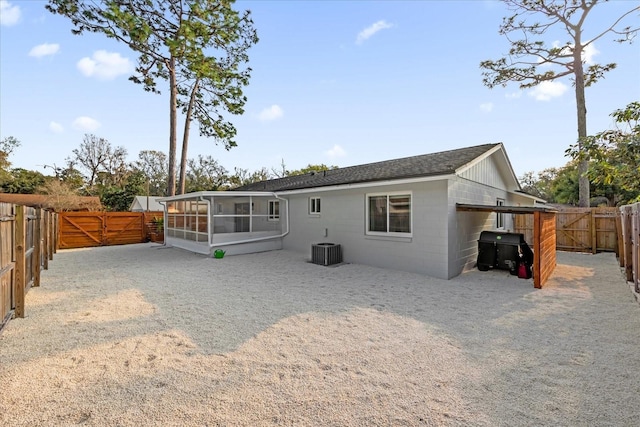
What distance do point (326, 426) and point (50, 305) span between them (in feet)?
18.4

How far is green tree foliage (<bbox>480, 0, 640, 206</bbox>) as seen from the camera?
14070 mm

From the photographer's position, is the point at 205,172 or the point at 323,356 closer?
the point at 323,356

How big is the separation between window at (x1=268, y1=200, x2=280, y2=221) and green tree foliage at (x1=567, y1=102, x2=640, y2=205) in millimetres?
9660

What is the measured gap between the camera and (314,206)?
1090 cm

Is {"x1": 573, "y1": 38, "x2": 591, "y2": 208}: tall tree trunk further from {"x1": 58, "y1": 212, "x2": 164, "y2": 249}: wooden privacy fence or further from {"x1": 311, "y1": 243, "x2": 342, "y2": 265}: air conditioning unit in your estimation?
{"x1": 58, "y1": 212, "x2": 164, "y2": 249}: wooden privacy fence

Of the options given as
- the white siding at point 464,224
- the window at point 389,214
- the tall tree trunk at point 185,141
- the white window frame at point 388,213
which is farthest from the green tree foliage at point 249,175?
the white siding at point 464,224

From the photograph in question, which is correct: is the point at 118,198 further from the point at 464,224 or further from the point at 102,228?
the point at 464,224

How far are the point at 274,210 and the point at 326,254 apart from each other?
4.36 metres

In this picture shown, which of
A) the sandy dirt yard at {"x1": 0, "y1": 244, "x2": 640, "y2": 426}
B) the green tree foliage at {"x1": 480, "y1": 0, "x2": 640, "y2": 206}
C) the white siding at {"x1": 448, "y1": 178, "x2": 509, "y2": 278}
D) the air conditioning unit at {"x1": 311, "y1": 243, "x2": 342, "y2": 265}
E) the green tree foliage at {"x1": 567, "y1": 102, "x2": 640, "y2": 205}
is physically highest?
Result: the green tree foliage at {"x1": 480, "y1": 0, "x2": 640, "y2": 206}

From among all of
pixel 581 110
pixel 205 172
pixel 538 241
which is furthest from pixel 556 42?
pixel 205 172

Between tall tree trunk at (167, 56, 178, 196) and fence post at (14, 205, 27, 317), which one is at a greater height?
tall tree trunk at (167, 56, 178, 196)

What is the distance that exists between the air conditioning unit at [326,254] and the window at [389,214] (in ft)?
4.02

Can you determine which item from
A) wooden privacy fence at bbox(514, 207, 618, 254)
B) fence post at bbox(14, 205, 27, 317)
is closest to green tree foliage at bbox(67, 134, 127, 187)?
fence post at bbox(14, 205, 27, 317)

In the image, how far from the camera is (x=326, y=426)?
84.3 inches
